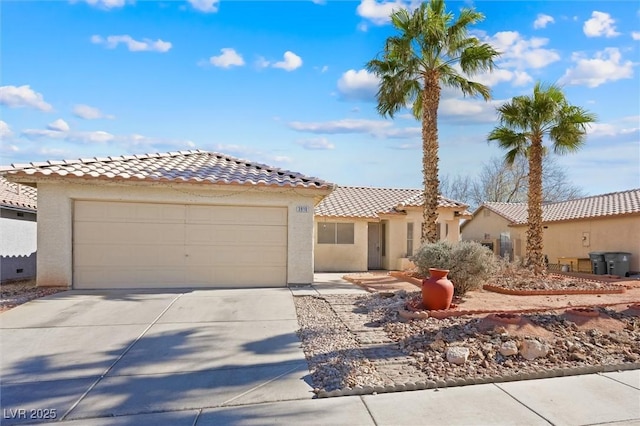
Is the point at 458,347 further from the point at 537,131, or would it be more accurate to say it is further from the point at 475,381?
the point at 537,131

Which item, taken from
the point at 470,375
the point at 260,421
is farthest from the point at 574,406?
the point at 260,421

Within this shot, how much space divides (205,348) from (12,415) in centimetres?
261

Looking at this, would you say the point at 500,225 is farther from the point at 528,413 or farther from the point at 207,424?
the point at 207,424

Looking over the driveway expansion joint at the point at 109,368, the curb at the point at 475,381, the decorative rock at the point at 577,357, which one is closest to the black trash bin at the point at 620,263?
the curb at the point at 475,381

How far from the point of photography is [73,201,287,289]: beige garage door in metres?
11.8

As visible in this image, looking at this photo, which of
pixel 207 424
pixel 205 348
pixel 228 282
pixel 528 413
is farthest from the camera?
pixel 228 282

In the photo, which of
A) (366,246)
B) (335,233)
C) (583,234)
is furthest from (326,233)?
(583,234)

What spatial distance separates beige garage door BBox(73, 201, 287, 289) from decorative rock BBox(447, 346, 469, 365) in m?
7.31

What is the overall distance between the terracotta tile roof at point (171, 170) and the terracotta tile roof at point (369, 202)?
6.63 metres

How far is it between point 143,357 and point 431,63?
1356 centimetres

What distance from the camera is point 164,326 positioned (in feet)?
25.6

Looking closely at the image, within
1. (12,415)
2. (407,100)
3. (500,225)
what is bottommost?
(12,415)

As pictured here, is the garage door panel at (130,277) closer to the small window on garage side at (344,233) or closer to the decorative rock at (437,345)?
the decorative rock at (437,345)

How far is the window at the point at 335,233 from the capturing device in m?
20.5
